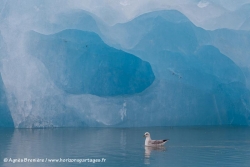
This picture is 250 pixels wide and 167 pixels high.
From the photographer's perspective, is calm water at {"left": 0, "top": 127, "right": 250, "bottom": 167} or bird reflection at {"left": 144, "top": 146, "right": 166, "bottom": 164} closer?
calm water at {"left": 0, "top": 127, "right": 250, "bottom": 167}

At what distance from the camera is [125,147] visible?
966 centimetres

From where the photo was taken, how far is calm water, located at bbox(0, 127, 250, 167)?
7812mm

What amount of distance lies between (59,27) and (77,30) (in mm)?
557

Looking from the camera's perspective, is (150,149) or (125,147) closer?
(150,149)

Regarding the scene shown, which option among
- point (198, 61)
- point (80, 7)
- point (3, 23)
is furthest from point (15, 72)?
point (198, 61)

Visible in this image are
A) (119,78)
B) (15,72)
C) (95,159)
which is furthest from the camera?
(119,78)

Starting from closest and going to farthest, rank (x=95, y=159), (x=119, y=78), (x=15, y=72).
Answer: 1. (x=95, y=159)
2. (x=15, y=72)
3. (x=119, y=78)

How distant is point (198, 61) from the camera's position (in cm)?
1538

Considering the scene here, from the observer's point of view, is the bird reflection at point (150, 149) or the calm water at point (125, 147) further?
the bird reflection at point (150, 149)

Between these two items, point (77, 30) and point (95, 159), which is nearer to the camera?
point (95, 159)

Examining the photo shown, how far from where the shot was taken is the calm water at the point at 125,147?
781 cm

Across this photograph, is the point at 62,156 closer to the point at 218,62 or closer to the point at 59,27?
the point at 59,27

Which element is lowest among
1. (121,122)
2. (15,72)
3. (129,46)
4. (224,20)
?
(121,122)

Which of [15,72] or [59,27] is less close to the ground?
[59,27]
